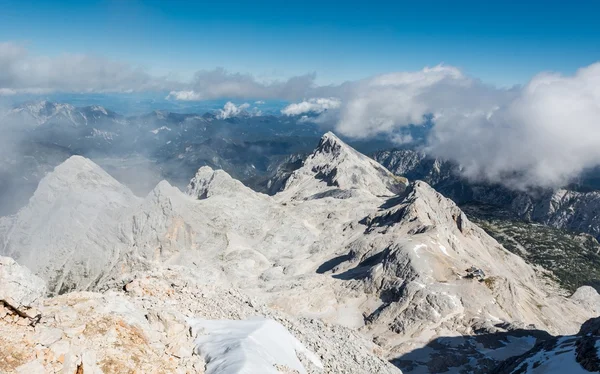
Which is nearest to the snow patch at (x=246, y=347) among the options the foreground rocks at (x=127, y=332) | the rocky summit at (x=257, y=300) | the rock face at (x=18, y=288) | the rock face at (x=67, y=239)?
the rocky summit at (x=257, y=300)

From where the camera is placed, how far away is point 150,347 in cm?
2961

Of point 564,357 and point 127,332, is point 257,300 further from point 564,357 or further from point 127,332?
point 564,357

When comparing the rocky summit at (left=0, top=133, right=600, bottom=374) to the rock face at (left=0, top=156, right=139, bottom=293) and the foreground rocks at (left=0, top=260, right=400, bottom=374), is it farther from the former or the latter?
the rock face at (left=0, top=156, right=139, bottom=293)

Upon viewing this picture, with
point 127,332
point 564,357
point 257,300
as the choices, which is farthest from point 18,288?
point 564,357

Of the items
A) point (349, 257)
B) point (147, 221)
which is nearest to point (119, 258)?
point (147, 221)

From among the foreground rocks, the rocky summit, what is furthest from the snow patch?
the foreground rocks

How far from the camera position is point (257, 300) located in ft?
192

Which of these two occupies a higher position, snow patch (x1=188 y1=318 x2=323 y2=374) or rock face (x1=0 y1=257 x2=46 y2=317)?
rock face (x1=0 y1=257 x2=46 y2=317)

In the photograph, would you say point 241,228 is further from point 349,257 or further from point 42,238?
point 42,238

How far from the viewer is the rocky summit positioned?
93.9 feet

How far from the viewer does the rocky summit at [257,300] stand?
1127 inches

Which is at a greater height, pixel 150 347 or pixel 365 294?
pixel 150 347

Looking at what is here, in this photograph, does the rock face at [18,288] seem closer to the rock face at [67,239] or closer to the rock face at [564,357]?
the rock face at [564,357]

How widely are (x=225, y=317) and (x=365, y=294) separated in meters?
96.2
